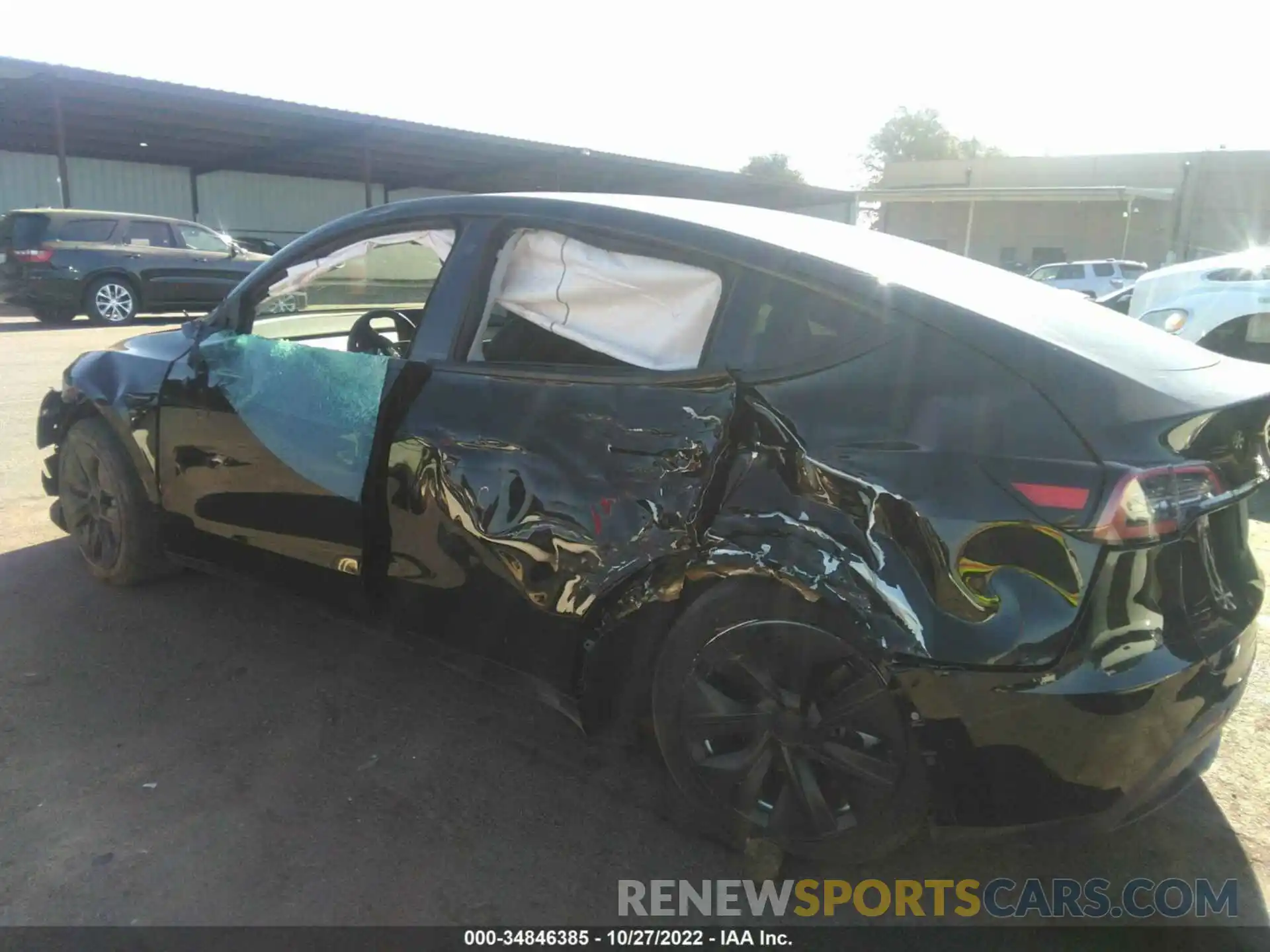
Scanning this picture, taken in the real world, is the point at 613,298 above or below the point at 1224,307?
above

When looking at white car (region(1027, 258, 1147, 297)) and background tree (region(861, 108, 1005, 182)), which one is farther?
background tree (region(861, 108, 1005, 182))

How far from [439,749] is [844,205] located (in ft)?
127

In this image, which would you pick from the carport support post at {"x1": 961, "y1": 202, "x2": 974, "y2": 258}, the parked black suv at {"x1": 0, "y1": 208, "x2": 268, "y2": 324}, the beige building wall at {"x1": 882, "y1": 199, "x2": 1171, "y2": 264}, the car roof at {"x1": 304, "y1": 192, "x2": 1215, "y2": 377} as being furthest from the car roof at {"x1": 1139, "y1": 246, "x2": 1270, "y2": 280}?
the beige building wall at {"x1": 882, "y1": 199, "x2": 1171, "y2": 264}

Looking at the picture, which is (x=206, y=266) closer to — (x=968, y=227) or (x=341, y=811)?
(x=341, y=811)

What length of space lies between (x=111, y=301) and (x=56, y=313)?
812mm

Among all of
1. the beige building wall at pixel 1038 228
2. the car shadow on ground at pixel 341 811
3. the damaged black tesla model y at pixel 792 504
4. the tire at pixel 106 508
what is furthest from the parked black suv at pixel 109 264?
the beige building wall at pixel 1038 228

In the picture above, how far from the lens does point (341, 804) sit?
2.62 m

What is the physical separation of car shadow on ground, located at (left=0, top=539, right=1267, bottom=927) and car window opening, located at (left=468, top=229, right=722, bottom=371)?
1095 mm

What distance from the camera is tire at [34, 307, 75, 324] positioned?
13.9 meters

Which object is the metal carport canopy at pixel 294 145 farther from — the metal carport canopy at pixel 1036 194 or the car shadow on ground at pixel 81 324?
the car shadow on ground at pixel 81 324

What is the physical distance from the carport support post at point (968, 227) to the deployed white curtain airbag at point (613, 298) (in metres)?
36.2

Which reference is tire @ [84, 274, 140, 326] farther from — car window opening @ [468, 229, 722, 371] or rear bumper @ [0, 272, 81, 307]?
car window opening @ [468, 229, 722, 371]

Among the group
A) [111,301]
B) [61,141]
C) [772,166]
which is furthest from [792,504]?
[772,166]

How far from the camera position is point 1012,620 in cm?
196
